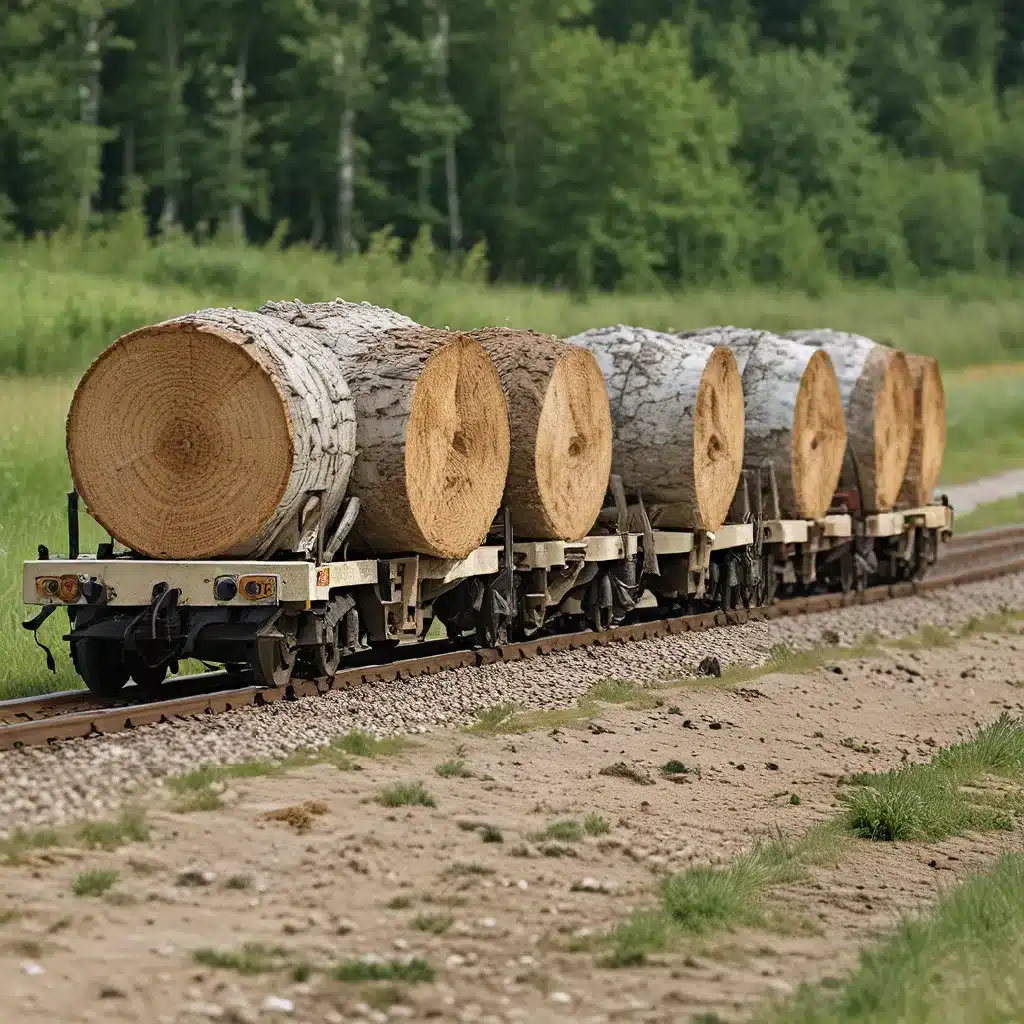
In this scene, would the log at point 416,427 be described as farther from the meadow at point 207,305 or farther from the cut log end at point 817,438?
the cut log end at point 817,438

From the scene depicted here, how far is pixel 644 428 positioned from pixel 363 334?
4.91 m

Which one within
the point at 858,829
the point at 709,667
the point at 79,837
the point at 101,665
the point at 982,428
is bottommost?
the point at 858,829

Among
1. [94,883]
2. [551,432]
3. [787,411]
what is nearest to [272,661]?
[551,432]

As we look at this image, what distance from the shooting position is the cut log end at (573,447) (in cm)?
1734

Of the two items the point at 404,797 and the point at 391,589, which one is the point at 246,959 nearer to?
the point at 404,797

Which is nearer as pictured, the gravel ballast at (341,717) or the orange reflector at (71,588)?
the gravel ballast at (341,717)

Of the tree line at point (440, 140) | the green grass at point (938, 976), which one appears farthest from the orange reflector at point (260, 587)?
the tree line at point (440, 140)

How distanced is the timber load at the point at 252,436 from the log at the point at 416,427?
15mm

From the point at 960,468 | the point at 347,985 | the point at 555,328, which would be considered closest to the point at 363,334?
the point at 347,985

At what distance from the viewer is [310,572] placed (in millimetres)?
13297

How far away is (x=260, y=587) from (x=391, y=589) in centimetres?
174

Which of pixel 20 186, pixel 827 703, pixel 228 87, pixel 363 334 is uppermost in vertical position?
pixel 228 87

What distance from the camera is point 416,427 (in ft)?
48.3

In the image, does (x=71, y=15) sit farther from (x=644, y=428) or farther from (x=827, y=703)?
(x=827, y=703)
